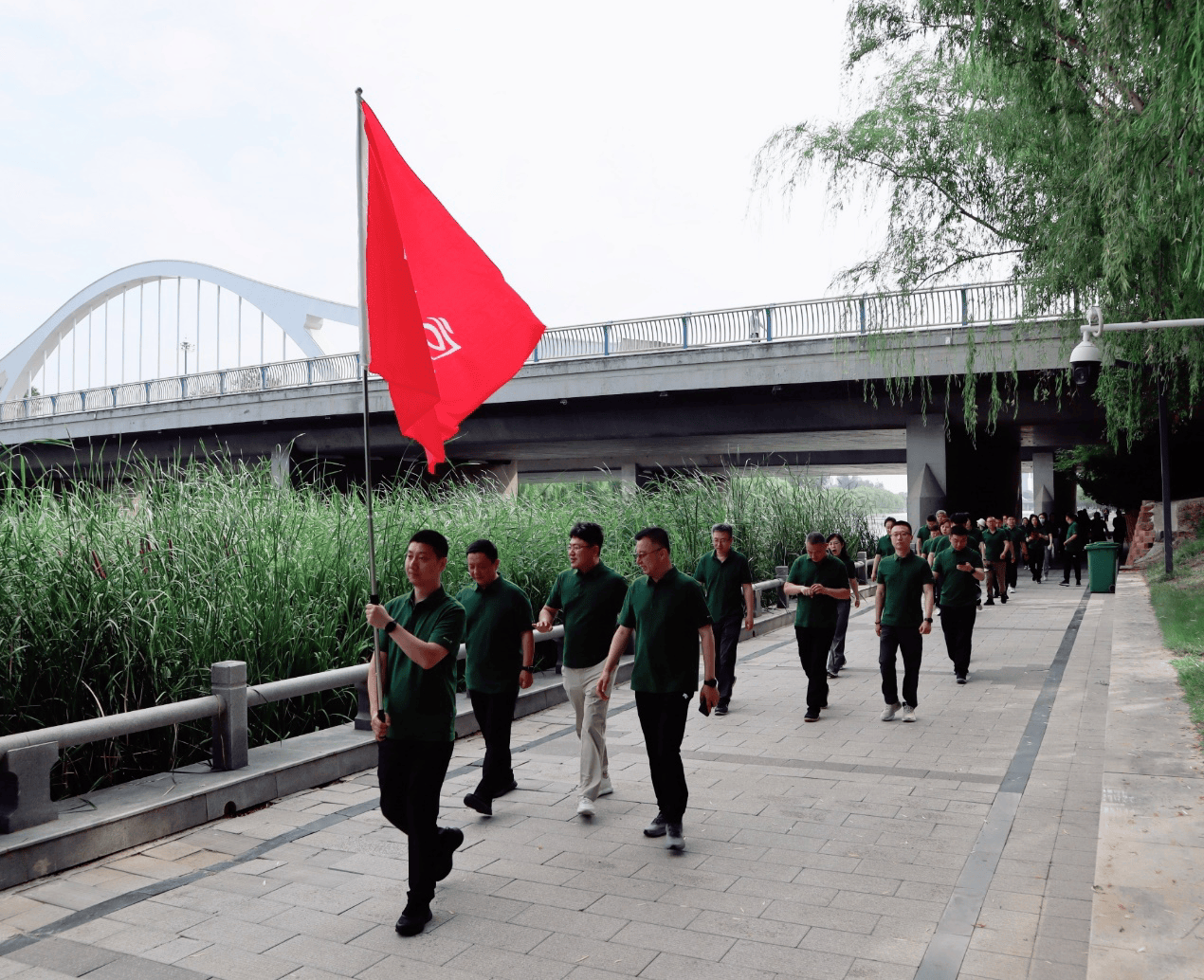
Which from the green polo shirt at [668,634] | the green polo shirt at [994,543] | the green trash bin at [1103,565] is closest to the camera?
the green polo shirt at [668,634]

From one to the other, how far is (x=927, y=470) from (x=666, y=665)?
74.9 feet

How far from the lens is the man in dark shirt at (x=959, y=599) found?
11.4 metres

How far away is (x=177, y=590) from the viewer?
7.43m

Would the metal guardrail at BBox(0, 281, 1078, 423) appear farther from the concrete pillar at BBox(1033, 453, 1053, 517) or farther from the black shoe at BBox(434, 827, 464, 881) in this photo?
the concrete pillar at BBox(1033, 453, 1053, 517)

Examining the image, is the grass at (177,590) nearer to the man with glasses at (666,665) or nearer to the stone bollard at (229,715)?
the stone bollard at (229,715)

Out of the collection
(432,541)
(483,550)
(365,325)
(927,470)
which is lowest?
(483,550)

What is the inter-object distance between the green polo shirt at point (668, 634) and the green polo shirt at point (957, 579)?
6191mm

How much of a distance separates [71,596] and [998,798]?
6065mm

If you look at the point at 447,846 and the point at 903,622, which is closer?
the point at 447,846

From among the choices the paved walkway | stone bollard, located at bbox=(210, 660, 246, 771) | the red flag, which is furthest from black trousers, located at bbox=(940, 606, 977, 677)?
stone bollard, located at bbox=(210, 660, 246, 771)

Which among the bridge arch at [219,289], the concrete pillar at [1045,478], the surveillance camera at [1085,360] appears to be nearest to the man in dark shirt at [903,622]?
the surveillance camera at [1085,360]

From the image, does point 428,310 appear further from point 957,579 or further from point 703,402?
point 703,402

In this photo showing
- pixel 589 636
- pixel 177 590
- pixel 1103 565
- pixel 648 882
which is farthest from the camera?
pixel 1103 565

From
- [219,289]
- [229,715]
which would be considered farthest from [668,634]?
[219,289]
